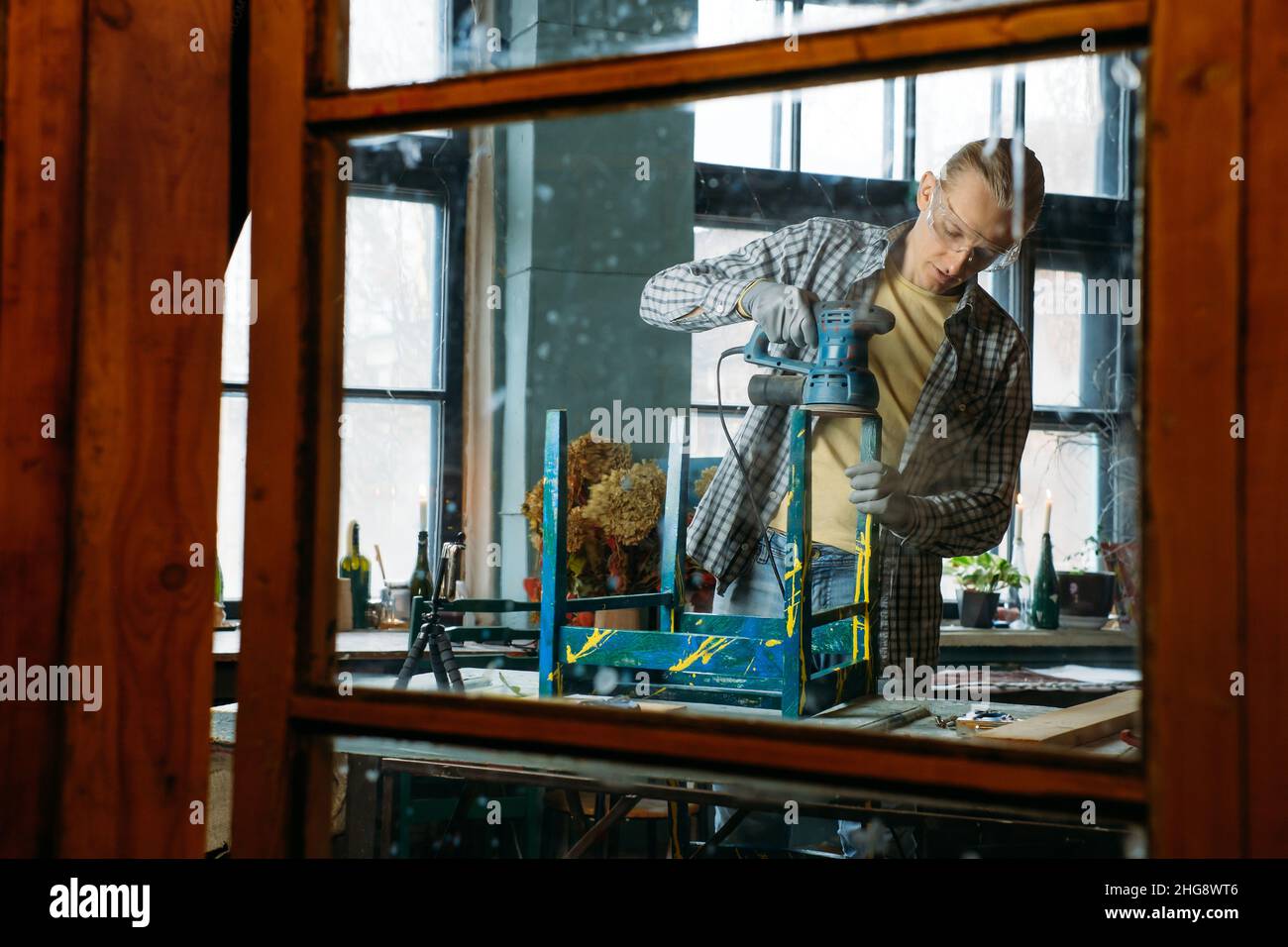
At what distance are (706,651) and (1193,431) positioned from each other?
1128 millimetres

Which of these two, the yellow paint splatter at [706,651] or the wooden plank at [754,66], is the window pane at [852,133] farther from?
the wooden plank at [754,66]

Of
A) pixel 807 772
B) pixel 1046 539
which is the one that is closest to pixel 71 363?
pixel 807 772

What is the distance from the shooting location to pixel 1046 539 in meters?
3.65

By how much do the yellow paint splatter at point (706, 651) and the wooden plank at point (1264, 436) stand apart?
1.11m

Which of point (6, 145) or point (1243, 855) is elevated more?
point (6, 145)

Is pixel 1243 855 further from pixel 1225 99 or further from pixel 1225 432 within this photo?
pixel 1225 99

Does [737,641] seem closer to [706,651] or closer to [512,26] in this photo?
[706,651]

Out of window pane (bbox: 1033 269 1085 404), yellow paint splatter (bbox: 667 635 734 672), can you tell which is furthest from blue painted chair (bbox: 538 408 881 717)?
window pane (bbox: 1033 269 1085 404)

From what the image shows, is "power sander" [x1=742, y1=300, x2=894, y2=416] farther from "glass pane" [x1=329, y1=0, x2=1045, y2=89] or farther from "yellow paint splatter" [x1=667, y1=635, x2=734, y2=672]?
"glass pane" [x1=329, y1=0, x2=1045, y2=89]

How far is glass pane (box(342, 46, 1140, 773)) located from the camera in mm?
1956

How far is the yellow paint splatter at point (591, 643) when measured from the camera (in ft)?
5.43
